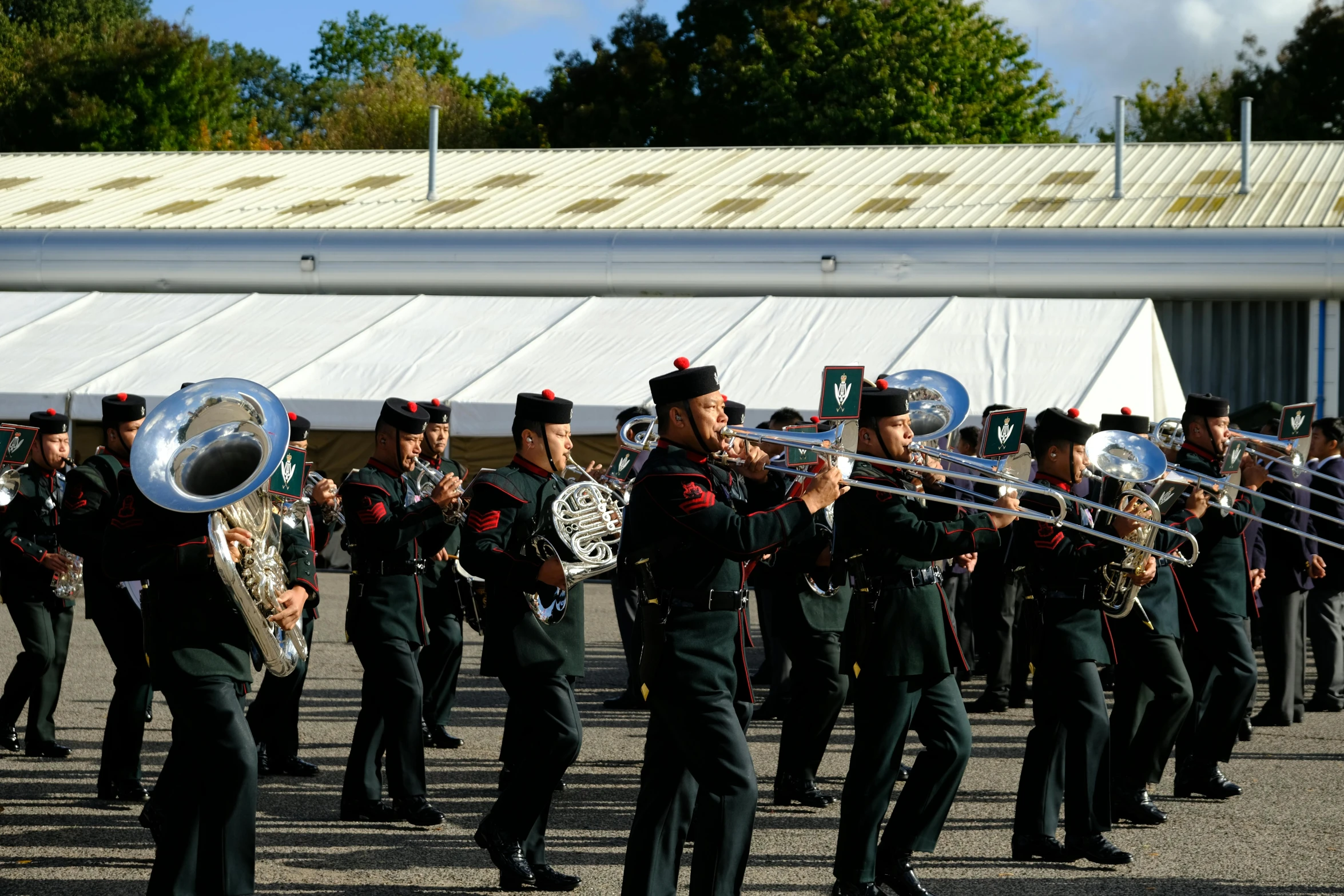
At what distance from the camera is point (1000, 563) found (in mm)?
10086

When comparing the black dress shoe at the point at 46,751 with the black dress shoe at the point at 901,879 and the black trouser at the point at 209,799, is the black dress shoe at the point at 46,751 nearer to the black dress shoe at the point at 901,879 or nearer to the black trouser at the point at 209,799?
the black trouser at the point at 209,799

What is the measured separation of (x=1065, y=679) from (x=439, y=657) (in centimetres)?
332

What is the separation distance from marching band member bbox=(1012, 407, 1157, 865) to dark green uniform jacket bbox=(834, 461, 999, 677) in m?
0.60

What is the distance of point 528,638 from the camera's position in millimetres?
6109

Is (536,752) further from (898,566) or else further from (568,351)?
(568,351)

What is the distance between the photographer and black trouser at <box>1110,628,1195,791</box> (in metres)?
6.91

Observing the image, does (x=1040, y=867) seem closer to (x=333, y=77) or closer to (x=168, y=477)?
(x=168, y=477)

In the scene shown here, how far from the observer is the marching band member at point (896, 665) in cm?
570

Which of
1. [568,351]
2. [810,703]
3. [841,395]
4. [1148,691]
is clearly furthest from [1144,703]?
[568,351]

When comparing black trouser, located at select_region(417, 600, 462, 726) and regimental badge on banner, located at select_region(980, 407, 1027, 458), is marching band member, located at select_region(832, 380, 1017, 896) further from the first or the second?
black trouser, located at select_region(417, 600, 462, 726)

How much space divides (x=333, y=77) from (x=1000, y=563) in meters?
66.1

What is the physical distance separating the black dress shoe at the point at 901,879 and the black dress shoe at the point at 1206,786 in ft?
7.63

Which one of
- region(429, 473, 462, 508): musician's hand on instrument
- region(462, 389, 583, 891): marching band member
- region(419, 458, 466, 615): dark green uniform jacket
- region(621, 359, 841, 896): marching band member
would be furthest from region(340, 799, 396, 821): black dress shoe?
region(621, 359, 841, 896): marching band member

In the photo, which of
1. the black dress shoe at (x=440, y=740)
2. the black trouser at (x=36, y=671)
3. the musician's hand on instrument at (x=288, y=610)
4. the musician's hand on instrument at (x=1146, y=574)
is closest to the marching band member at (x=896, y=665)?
the musician's hand on instrument at (x=1146, y=574)
